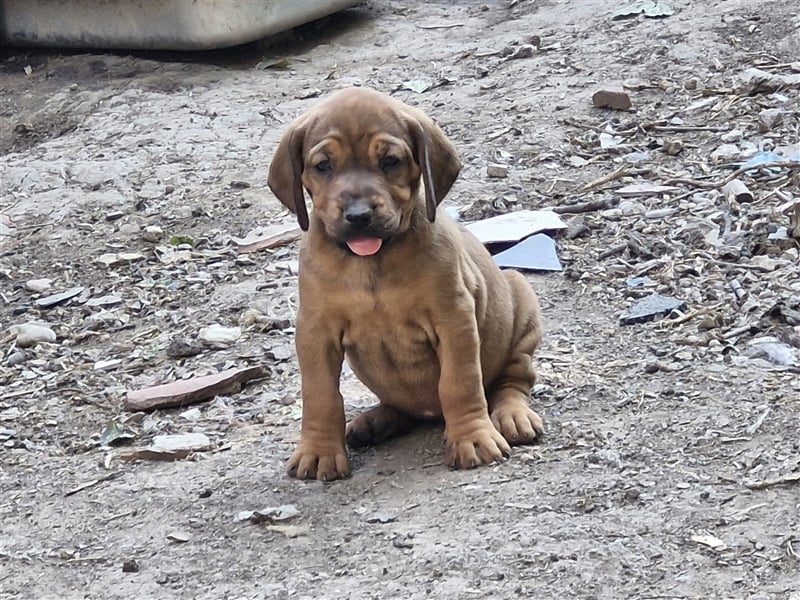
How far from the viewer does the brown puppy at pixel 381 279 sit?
4.75m

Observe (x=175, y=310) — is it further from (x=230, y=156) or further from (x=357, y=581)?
(x=357, y=581)

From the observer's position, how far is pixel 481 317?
527cm

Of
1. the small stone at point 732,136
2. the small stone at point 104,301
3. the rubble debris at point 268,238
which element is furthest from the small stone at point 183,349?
the small stone at point 732,136

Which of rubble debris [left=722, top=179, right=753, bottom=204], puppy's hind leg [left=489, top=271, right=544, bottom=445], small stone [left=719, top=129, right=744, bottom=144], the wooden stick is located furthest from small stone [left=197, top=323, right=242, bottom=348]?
small stone [left=719, top=129, right=744, bottom=144]

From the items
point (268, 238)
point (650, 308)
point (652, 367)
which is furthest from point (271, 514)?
point (268, 238)

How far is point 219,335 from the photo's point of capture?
689cm

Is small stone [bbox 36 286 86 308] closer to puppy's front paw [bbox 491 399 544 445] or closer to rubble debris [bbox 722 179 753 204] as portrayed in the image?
puppy's front paw [bbox 491 399 544 445]

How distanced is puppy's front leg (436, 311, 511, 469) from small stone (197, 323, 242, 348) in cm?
209

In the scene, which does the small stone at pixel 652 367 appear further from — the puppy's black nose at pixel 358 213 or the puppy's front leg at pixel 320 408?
the puppy's black nose at pixel 358 213

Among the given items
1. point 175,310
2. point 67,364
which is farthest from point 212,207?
point 67,364

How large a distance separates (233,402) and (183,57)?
686 cm

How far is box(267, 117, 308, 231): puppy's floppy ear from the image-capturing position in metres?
4.92

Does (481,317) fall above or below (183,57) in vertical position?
above

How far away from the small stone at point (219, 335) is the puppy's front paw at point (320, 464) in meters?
1.86
